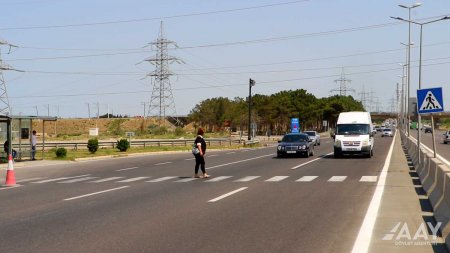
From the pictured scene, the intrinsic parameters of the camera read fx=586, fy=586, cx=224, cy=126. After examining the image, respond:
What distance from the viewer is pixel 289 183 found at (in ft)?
62.6

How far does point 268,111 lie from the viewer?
109m

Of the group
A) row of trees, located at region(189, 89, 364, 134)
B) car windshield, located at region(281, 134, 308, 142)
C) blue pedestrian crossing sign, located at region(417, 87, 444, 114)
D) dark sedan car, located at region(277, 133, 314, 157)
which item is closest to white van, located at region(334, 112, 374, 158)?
dark sedan car, located at region(277, 133, 314, 157)

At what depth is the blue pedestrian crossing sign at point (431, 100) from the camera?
2200 cm

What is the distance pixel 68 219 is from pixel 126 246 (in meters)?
3.33

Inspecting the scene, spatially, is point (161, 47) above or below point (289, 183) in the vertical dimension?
above

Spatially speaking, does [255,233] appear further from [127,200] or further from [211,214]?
[127,200]

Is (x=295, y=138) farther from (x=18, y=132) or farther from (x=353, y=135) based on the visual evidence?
(x=18, y=132)

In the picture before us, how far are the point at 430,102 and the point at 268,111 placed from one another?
8716cm

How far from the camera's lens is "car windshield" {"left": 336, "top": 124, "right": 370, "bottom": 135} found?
3491 centimetres

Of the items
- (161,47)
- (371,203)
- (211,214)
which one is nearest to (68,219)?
(211,214)

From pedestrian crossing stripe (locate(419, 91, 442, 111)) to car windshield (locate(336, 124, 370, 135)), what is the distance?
484 inches

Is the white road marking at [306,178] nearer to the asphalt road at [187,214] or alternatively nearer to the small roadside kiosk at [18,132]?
the asphalt road at [187,214]

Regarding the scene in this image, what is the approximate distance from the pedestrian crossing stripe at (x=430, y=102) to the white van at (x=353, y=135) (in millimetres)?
11525

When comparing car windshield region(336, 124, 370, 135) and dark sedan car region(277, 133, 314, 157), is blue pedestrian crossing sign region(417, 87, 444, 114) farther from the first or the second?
dark sedan car region(277, 133, 314, 157)
